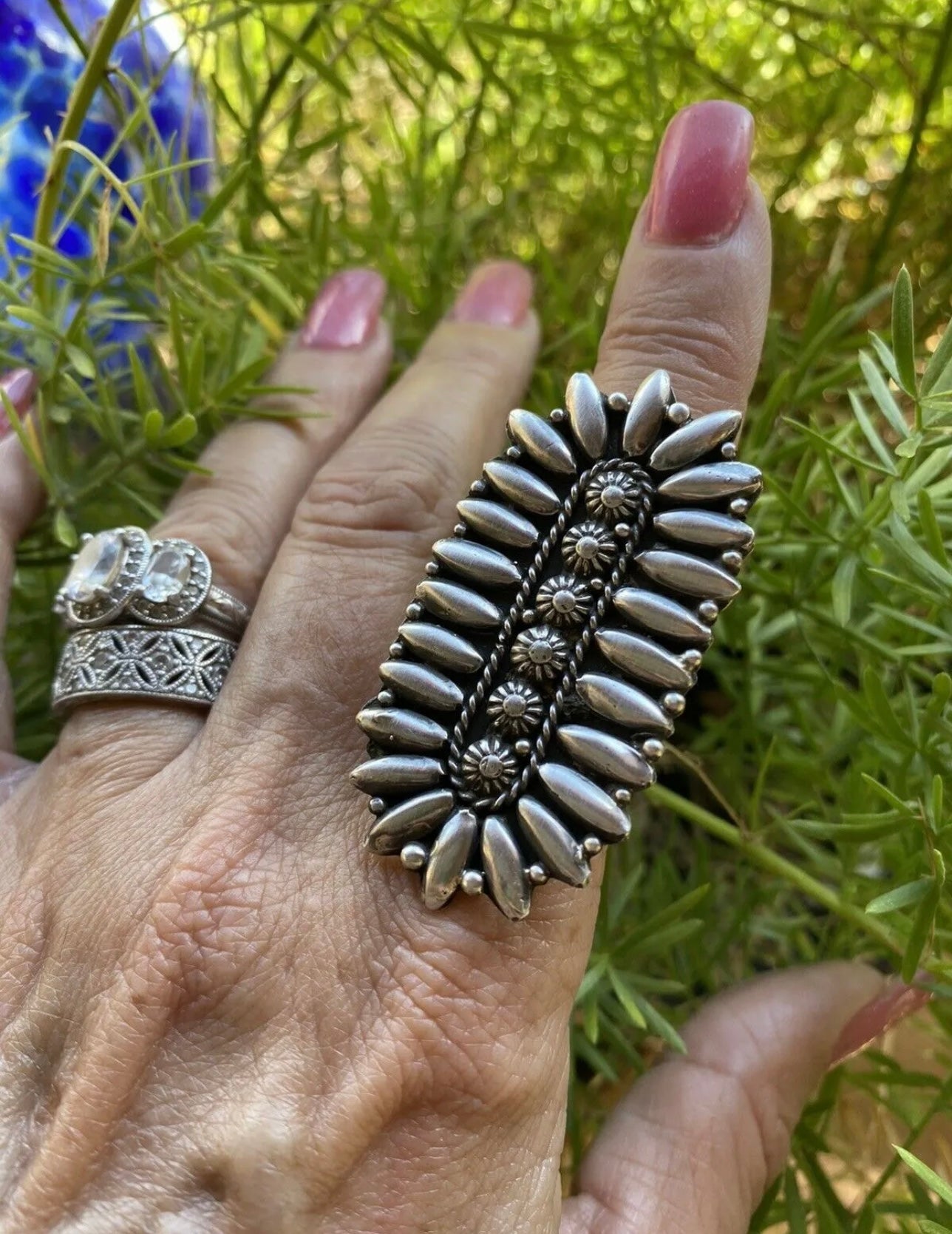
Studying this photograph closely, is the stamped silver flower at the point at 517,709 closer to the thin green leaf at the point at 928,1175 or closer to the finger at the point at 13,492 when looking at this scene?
the thin green leaf at the point at 928,1175

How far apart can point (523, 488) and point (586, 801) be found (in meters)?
0.22

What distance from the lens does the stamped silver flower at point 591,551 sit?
634mm

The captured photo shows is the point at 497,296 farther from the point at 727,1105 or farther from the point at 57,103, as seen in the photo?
the point at 727,1105

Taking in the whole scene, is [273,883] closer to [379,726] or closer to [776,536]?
[379,726]

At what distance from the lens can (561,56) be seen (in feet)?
3.10

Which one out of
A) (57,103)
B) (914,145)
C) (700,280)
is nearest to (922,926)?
(700,280)

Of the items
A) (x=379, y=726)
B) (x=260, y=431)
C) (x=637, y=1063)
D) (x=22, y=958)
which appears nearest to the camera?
(x=379, y=726)

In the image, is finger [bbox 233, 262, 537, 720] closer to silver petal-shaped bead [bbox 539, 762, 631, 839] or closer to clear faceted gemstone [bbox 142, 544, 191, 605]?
clear faceted gemstone [bbox 142, 544, 191, 605]

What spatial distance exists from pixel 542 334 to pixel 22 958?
80 cm

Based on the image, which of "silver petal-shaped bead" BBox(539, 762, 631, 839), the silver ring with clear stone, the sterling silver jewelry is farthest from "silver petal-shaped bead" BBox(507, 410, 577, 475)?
the silver ring with clear stone

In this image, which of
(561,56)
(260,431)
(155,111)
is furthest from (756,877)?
(155,111)

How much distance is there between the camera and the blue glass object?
3.48 feet

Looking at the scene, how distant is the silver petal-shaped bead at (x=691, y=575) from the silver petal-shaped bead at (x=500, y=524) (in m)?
0.08

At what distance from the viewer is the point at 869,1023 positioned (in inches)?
33.5
